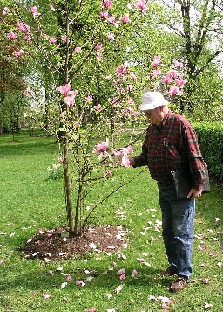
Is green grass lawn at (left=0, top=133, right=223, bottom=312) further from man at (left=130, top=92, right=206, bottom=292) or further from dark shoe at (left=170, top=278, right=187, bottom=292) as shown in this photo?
man at (left=130, top=92, right=206, bottom=292)

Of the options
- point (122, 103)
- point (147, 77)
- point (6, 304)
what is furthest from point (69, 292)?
point (147, 77)

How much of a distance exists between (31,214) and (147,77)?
3706 mm

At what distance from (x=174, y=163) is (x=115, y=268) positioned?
5.39ft

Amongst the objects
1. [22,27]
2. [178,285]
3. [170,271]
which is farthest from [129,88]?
[178,285]

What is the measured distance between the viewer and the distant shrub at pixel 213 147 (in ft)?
30.6

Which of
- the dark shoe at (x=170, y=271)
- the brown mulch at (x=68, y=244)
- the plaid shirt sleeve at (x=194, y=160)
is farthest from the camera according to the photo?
the brown mulch at (x=68, y=244)

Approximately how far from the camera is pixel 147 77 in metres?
5.45

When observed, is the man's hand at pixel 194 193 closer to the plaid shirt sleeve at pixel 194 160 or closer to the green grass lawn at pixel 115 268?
the plaid shirt sleeve at pixel 194 160

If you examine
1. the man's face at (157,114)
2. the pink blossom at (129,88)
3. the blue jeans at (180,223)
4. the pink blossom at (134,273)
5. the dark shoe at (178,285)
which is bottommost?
the pink blossom at (134,273)

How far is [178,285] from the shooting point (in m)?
4.29

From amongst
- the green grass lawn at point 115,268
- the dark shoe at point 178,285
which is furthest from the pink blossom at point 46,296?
the dark shoe at point 178,285

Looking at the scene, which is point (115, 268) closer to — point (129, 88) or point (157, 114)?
point (157, 114)

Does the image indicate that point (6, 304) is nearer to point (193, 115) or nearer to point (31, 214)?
point (31, 214)

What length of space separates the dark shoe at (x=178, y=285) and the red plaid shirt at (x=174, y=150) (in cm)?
109
